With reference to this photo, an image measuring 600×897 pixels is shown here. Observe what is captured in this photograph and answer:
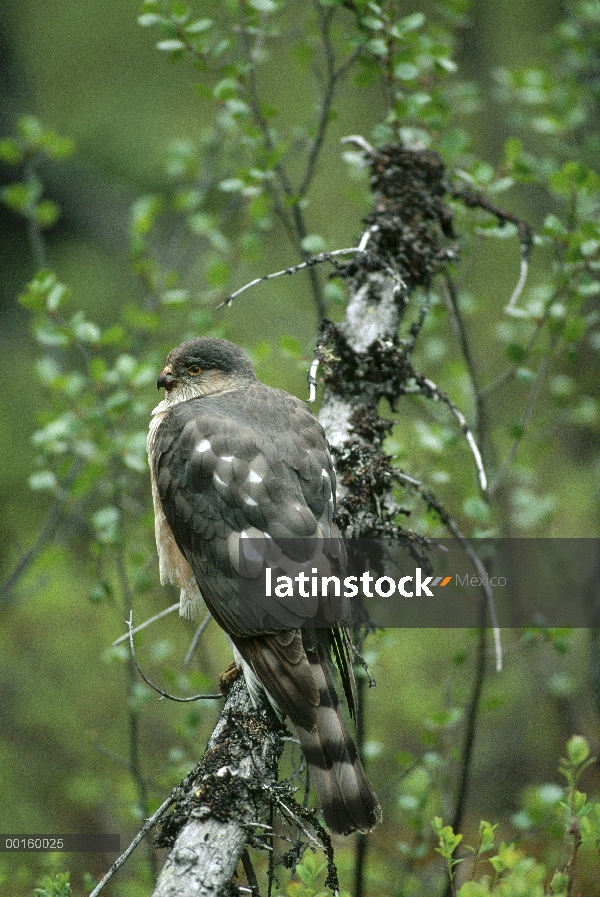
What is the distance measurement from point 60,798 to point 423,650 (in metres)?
3.27

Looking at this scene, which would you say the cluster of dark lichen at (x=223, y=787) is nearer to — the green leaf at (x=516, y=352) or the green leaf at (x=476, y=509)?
the green leaf at (x=476, y=509)

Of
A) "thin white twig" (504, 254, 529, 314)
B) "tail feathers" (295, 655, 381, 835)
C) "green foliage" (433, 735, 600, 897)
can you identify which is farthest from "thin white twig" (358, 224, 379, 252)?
"green foliage" (433, 735, 600, 897)

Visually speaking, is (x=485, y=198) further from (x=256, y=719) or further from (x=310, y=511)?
(x=256, y=719)

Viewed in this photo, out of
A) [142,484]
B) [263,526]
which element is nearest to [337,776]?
[263,526]

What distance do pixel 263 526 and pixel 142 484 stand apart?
3.09 m

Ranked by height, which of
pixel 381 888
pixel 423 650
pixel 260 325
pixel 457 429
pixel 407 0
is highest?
pixel 407 0

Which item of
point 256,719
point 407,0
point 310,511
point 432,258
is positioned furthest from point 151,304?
point 407,0

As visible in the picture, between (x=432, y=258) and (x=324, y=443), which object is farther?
(x=432, y=258)

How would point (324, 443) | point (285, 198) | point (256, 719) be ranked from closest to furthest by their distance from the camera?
point (256, 719) → point (324, 443) → point (285, 198)

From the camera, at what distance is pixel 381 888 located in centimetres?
487

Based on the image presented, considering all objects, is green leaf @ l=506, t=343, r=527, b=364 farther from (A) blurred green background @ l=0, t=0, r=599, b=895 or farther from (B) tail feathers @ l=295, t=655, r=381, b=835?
(B) tail feathers @ l=295, t=655, r=381, b=835

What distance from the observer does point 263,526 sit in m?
3.01

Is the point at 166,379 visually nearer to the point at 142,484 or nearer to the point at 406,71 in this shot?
the point at 406,71

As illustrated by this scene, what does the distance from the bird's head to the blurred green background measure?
162 centimetres
